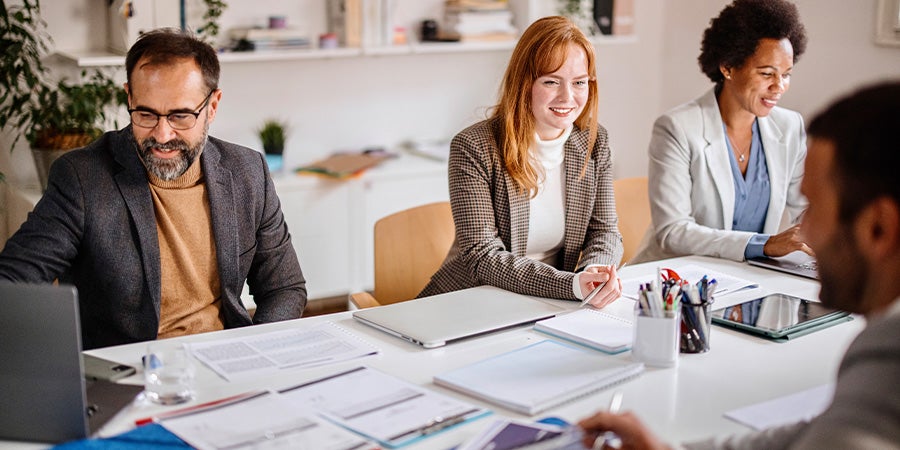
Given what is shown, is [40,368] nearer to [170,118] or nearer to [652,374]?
[170,118]

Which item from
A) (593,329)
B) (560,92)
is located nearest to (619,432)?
(593,329)

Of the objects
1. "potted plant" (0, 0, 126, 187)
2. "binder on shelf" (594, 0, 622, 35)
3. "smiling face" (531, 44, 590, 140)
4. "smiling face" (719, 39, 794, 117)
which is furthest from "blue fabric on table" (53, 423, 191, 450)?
"binder on shelf" (594, 0, 622, 35)

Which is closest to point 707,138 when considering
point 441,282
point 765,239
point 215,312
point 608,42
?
point 765,239

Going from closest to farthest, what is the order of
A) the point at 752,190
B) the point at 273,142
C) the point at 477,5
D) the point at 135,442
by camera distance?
the point at 135,442 → the point at 752,190 → the point at 273,142 → the point at 477,5

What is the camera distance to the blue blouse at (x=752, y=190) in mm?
2980

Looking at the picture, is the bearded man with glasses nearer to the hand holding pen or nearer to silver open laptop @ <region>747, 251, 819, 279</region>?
the hand holding pen

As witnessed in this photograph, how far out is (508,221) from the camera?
2582mm

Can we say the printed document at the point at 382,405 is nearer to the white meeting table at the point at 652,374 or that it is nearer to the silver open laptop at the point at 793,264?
the white meeting table at the point at 652,374

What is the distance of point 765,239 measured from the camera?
264 cm

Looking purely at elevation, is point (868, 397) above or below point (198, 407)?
above

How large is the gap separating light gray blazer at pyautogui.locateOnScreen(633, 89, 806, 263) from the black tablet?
558 mm

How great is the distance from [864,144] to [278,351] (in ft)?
3.83

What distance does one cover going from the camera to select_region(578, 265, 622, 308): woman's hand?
2.19 metres

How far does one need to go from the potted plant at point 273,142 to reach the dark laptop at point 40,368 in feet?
8.90
